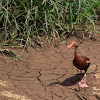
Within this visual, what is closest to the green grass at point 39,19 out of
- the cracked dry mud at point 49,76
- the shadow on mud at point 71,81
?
the cracked dry mud at point 49,76

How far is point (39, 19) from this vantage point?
5.31 m

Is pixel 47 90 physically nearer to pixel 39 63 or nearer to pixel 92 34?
pixel 39 63

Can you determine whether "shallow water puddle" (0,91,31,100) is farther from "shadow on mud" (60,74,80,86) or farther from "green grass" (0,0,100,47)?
"green grass" (0,0,100,47)

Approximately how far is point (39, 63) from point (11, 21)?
1048mm

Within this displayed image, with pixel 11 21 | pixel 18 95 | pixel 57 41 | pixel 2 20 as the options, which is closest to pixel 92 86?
pixel 18 95

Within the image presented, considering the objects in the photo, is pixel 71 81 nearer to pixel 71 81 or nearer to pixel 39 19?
pixel 71 81

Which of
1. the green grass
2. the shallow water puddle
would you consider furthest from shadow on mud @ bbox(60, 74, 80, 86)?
the green grass

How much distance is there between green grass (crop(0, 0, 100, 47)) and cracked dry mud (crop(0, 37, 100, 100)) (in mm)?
363

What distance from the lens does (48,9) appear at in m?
5.37

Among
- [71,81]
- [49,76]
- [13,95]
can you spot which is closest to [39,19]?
[49,76]

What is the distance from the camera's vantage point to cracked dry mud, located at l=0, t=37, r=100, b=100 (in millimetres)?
3811

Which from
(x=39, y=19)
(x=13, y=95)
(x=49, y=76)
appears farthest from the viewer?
(x=39, y=19)

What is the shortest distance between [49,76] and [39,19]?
1.37 m

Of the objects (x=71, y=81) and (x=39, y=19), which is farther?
(x=39, y=19)
